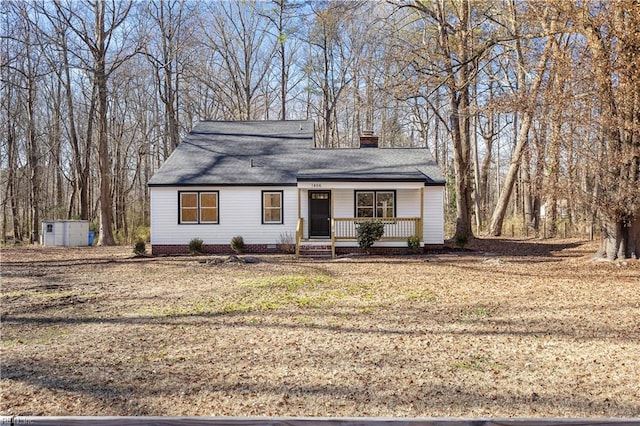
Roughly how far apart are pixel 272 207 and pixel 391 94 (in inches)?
266

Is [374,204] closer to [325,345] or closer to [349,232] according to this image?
[349,232]

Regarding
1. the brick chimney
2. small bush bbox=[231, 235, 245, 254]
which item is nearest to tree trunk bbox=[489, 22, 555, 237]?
the brick chimney

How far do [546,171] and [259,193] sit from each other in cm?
1005

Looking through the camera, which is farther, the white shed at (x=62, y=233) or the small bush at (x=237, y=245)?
the white shed at (x=62, y=233)

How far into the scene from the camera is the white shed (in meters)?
22.9

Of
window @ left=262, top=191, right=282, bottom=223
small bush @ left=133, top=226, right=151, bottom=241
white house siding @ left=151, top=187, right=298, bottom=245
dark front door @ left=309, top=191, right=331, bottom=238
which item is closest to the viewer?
white house siding @ left=151, top=187, right=298, bottom=245

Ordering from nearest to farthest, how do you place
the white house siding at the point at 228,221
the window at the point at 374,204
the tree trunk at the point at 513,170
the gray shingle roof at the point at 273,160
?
the gray shingle roof at the point at 273,160 < the white house siding at the point at 228,221 < the window at the point at 374,204 < the tree trunk at the point at 513,170

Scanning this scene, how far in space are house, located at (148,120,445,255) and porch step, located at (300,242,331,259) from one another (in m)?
0.04

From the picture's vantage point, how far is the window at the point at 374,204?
19.0 metres

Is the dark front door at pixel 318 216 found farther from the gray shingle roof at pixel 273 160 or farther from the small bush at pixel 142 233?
the small bush at pixel 142 233

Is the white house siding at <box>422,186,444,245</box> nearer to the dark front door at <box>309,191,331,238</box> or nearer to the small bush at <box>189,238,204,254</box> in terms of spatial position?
the dark front door at <box>309,191,331,238</box>

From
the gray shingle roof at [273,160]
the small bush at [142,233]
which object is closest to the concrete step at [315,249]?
the gray shingle roof at [273,160]

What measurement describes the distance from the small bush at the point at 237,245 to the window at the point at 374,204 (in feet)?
15.1

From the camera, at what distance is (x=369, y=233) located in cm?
1762
